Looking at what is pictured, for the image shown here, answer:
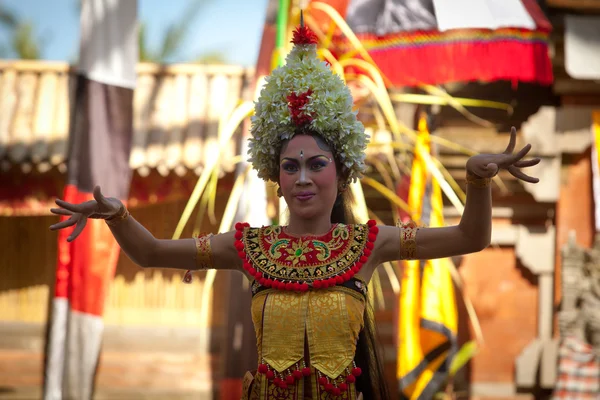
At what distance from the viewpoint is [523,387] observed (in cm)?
654

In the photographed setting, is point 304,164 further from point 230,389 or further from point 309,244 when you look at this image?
point 230,389

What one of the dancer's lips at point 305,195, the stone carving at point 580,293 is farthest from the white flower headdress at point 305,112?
the stone carving at point 580,293

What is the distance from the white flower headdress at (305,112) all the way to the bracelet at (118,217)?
1.39 ft

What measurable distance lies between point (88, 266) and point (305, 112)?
3540 mm

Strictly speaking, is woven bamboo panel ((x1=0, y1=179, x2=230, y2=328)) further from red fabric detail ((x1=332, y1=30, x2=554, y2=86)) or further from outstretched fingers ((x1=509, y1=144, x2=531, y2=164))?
outstretched fingers ((x1=509, y1=144, x2=531, y2=164))

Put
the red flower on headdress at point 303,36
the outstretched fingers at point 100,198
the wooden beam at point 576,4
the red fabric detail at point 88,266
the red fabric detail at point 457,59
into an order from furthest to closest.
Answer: the wooden beam at point 576,4 → the red fabric detail at point 88,266 → the red fabric detail at point 457,59 → the red flower on headdress at point 303,36 → the outstretched fingers at point 100,198

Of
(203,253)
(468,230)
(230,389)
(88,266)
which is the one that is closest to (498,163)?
(468,230)

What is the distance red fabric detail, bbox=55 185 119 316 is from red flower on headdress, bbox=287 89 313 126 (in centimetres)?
343

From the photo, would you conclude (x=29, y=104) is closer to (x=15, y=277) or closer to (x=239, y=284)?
(x=15, y=277)

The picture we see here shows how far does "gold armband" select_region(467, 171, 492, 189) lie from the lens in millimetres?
2363

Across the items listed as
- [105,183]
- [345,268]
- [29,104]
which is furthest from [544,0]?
[345,268]

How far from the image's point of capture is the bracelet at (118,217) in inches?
98.2

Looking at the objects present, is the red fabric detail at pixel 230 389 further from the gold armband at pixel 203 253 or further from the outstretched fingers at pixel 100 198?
the outstretched fingers at pixel 100 198

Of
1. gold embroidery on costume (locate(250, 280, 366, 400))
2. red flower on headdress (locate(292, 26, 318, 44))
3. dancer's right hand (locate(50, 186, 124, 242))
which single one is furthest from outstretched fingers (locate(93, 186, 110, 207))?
red flower on headdress (locate(292, 26, 318, 44))
